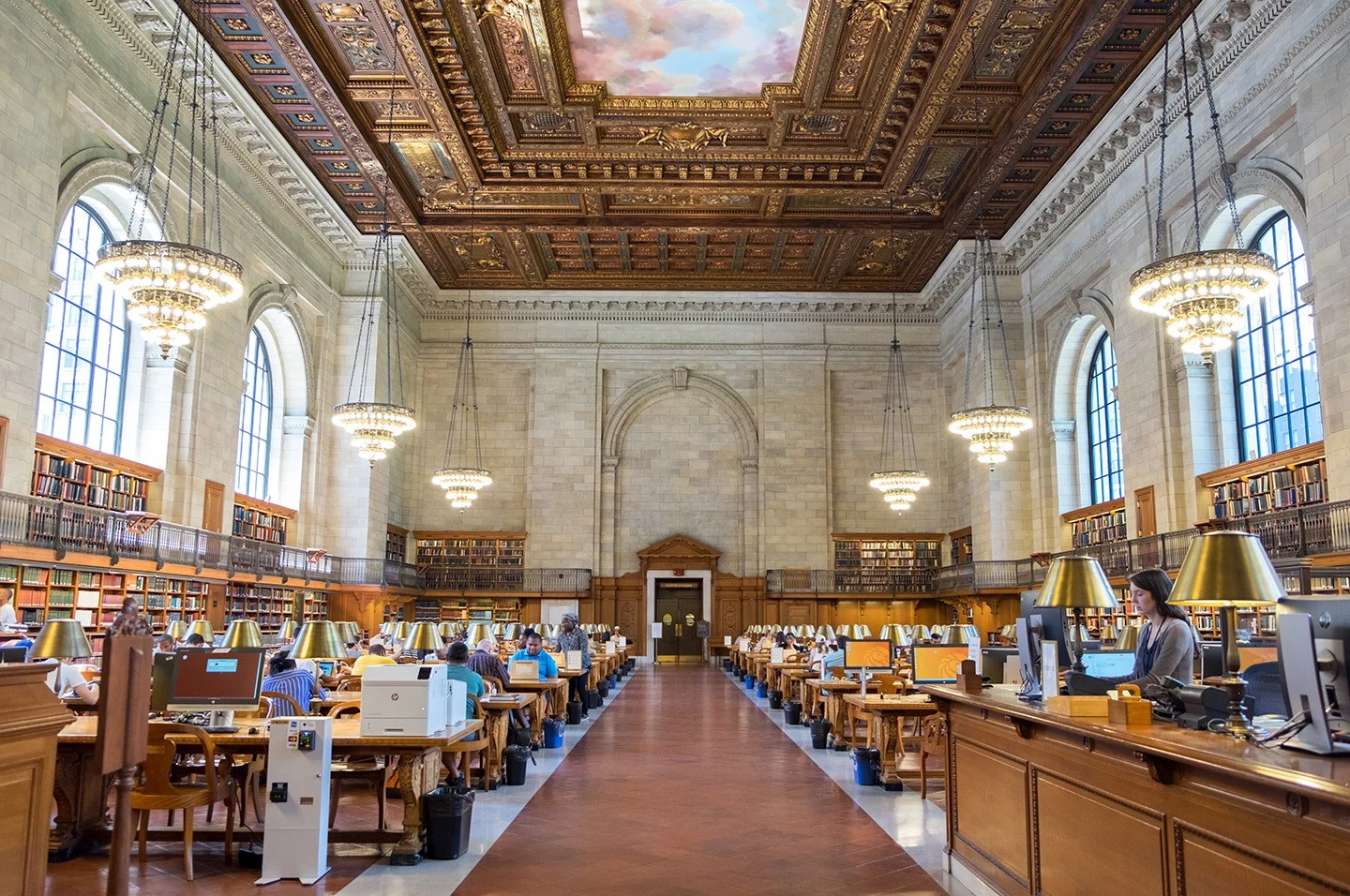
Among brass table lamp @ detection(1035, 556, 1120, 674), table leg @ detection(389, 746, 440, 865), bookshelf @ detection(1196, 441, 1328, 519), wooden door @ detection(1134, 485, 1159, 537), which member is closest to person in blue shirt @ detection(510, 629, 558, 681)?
table leg @ detection(389, 746, 440, 865)

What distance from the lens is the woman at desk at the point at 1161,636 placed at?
416 centimetres

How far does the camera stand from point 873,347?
2672cm

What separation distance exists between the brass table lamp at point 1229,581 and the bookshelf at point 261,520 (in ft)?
56.3

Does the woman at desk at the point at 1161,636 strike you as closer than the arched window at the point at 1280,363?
Yes

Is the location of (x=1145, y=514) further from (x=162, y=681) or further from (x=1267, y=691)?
(x=162, y=681)

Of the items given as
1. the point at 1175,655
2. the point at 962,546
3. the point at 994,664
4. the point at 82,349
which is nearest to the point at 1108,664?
the point at 994,664

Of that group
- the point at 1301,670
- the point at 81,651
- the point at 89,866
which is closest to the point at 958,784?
the point at 1301,670

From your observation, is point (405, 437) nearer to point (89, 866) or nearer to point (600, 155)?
point (600, 155)

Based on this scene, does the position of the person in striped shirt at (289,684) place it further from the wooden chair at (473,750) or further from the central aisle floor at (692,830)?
the central aisle floor at (692,830)

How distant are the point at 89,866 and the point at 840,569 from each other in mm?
21779

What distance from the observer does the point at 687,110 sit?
16.6 m

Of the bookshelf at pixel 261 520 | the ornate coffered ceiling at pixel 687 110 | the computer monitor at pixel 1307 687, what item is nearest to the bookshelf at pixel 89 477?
the bookshelf at pixel 261 520

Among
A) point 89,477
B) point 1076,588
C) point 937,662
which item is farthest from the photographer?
point 89,477

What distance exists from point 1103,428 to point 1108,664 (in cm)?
1511
